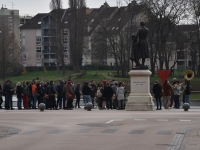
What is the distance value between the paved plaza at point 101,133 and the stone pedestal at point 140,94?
6.72 metres

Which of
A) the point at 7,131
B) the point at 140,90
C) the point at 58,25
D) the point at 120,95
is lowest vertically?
the point at 7,131

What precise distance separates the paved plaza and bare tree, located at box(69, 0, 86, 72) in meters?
75.5

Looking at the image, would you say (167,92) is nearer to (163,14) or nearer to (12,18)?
(163,14)

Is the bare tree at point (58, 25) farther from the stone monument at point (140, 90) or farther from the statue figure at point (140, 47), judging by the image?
the stone monument at point (140, 90)

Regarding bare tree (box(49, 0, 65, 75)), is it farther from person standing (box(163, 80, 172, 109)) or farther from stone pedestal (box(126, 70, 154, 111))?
stone pedestal (box(126, 70, 154, 111))

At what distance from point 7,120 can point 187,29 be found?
7478cm

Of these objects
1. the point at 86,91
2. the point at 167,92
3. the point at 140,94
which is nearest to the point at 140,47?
the point at 140,94

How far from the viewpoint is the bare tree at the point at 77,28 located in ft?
342

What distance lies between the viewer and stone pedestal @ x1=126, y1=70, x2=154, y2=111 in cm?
3603

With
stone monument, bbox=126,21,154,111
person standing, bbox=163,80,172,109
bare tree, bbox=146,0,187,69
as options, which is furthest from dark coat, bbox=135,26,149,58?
bare tree, bbox=146,0,187,69

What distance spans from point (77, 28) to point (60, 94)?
215 feet

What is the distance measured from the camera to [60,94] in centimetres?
3994

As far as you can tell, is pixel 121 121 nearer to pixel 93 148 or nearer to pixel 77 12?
pixel 93 148

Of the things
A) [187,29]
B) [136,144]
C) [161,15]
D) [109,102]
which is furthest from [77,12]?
[136,144]
